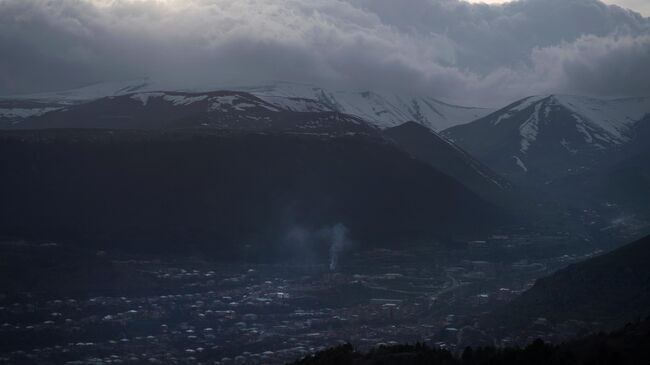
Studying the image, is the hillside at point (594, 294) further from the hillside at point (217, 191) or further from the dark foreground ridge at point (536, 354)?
the hillside at point (217, 191)

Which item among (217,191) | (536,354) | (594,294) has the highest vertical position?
(217,191)

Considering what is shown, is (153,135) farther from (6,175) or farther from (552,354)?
(552,354)

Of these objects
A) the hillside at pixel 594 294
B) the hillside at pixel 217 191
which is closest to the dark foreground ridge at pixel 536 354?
the hillside at pixel 594 294

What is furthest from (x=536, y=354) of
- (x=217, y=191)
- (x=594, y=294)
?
(x=217, y=191)

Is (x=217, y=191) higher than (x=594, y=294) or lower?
higher

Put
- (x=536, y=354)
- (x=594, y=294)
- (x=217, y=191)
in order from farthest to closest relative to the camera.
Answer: (x=217, y=191)
(x=594, y=294)
(x=536, y=354)

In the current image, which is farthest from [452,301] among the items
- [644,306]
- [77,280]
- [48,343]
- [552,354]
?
[552,354]

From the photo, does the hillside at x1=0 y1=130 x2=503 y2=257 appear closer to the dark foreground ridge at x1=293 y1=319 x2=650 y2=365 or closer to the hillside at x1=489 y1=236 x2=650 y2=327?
the hillside at x1=489 y1=236 x2=650 y2=327

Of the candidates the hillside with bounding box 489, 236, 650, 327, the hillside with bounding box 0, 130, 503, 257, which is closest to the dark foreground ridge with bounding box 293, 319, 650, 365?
the hillside with bounding box 489, 236, 650, 327

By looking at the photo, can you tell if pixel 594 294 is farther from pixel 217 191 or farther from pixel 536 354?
pixel 217 191
